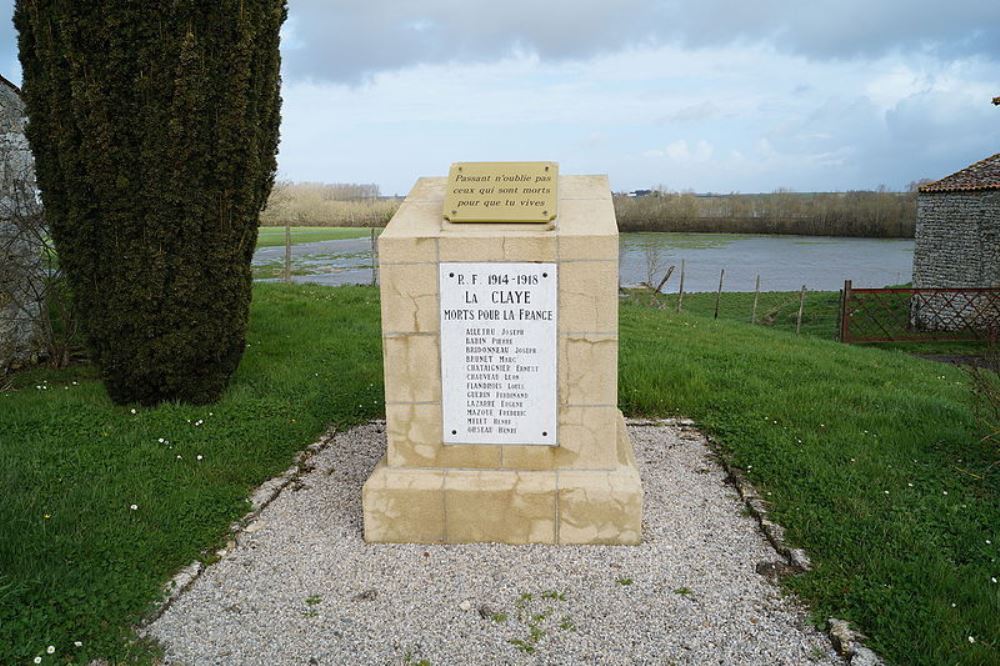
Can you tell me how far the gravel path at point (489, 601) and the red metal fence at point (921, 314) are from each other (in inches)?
532

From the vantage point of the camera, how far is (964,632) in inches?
124

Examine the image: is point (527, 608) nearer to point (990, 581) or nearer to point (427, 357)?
point (427, 357)

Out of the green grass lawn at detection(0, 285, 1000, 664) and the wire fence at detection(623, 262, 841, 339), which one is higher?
the green grass lawn at detection(0, 285, 1000, 664)

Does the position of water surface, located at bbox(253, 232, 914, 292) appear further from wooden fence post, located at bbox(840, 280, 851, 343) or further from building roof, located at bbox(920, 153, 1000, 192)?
wooden fence post, located at bbox(840, 280, 851, 343)

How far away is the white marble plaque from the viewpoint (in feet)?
13.2

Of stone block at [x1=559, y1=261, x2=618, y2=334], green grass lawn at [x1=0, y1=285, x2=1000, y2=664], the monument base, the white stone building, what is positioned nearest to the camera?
green grass lawn at [x1=0, y1=285, x2=1000, y2=664]

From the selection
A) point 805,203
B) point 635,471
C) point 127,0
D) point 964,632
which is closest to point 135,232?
point 127,0

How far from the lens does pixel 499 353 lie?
13.6 feet

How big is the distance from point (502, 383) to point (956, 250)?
60.0 feet

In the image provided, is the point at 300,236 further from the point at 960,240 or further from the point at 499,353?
the point at 499,353

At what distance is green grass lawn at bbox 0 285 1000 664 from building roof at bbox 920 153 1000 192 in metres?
11.4

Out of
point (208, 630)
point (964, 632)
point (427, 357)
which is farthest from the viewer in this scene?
point (427, 357)

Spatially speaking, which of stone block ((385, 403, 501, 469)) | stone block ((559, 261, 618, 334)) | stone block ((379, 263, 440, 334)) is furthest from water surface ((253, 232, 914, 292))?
stone block ((559, 261, 618, 334))

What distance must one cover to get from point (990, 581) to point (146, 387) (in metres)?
5.91
